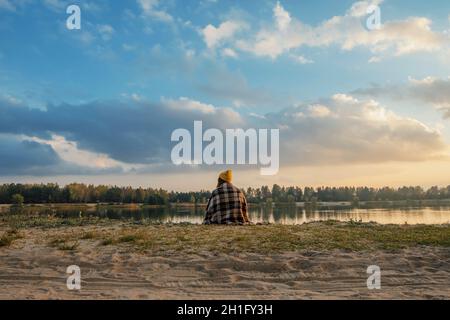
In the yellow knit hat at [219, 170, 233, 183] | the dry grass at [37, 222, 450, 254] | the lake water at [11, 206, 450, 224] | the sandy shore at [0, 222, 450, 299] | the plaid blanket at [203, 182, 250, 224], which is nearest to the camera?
the sandy shore at [0, 222, 450, 299]

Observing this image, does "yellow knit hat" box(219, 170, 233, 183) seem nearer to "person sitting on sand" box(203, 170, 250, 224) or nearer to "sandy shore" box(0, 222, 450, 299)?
"person sitting on sand" box(203, 170, 250, 224)

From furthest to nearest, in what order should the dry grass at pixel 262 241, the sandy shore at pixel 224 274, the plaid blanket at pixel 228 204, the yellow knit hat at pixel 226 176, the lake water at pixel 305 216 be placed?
the lake water at pixel 305 216
the yellow knit hat at pixel 226 176
the plaid blanket at pixel 228 204
the dry grass at pixel 262 241
the sandy shore at pixel 224 274

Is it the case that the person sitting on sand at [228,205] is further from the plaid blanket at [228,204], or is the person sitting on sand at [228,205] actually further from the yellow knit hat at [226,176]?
the yellow knit hat at [226,176]

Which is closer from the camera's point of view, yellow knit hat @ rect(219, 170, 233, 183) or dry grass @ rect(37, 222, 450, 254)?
dry grass @ rect(37, 222, 450, 254)

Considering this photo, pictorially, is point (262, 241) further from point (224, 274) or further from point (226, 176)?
point (226, 176)

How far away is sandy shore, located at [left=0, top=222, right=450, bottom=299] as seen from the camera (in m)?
5.25

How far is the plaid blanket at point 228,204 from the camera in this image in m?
13.2

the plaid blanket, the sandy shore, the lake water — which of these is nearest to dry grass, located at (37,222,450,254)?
the sandy shore

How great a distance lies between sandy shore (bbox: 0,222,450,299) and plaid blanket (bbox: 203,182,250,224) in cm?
574

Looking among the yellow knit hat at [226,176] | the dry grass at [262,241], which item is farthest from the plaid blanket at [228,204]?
the dry grass at [262,241]

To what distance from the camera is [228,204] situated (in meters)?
13.2

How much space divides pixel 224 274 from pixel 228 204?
7.11 metres

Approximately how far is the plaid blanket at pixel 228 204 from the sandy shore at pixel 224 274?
574cm
